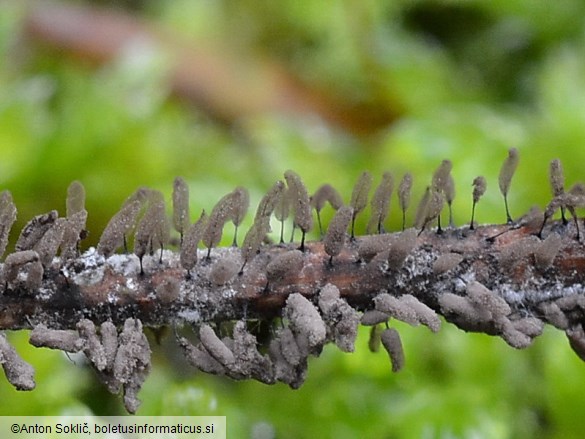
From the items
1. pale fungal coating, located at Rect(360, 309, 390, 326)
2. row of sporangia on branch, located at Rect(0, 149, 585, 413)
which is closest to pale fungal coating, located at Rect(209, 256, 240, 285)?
row of sporangia on branch, located at Rect(0, 149, 585, 413)

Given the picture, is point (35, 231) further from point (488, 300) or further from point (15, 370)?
point (488, 300)

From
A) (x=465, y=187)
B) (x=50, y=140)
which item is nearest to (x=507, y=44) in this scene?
(x=465, y=187)

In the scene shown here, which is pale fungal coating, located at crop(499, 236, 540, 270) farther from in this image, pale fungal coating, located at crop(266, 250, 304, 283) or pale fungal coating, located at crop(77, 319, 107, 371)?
pale fungal coating, located at crop(77, 319, 107, 371)

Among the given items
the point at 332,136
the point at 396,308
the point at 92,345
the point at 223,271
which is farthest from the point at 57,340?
the point at 332,136

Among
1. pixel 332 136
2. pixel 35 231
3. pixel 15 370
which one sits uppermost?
pixel 332 136

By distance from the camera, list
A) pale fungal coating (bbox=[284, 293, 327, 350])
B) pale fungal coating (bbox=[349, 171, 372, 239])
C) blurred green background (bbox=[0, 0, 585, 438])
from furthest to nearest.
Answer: blurred green background (bbox=[0, 0, 585, 438]), pale fungal coating (bbox=[349, 171, 372, 239]), pale fungal coating (bbox=[284, 293, 327, 350])

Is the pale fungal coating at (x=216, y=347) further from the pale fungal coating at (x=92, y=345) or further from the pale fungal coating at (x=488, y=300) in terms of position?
the pale fungal coating at (x=488, y=300)

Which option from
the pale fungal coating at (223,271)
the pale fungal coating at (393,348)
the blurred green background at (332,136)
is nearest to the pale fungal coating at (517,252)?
the pale fungal coating at (393,348)
